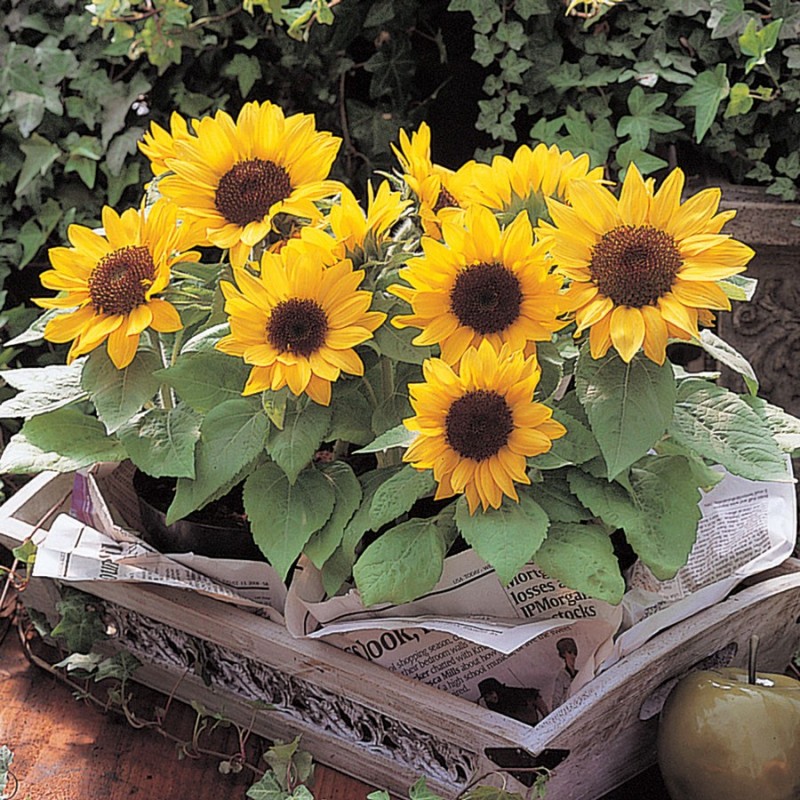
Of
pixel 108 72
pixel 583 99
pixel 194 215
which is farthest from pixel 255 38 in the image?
pixel 194 215

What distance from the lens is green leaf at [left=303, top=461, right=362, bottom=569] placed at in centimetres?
67

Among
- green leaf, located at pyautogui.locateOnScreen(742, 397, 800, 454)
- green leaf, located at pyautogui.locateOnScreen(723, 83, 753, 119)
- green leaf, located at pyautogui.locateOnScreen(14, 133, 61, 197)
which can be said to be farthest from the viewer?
green leaf, located at pyautogui.locateOnScreen(14, 133, 61, 197)

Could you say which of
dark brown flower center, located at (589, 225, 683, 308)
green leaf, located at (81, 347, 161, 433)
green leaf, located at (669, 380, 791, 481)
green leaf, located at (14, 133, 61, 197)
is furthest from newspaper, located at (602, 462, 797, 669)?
green leaf, located at (14, 133, 61, 197)

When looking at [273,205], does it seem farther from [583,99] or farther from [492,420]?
[583,99]

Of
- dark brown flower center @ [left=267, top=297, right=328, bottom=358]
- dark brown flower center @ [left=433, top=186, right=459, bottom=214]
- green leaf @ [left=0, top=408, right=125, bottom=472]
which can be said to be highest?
dark brown flower center @ [left=267, top=297, right=328, bottom=358]

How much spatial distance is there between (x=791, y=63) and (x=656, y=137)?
123mm

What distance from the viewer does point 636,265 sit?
587mm

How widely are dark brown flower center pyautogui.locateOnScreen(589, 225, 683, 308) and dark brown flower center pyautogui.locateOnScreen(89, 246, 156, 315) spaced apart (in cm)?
25

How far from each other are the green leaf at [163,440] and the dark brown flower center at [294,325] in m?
0.10

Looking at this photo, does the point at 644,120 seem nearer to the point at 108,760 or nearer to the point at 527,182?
the point at 527,182

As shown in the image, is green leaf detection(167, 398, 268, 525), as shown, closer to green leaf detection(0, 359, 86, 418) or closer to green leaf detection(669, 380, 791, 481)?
green leaf detection(0, 359, 86, 418)

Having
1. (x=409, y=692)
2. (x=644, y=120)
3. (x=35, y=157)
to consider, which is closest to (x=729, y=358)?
(x=409, y=692)

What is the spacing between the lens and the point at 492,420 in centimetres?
60

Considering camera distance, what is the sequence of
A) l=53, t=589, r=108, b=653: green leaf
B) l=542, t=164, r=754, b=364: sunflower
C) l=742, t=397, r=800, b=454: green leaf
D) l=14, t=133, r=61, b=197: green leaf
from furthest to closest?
Result: l=14, t=133, r=61, b=197: green leaf, l=53, t=589, r=108, b=653: green leaf, l=742, t=397, r=800, b=454: green leaf, l=542, t=164, r=754, b=364: sunflower
